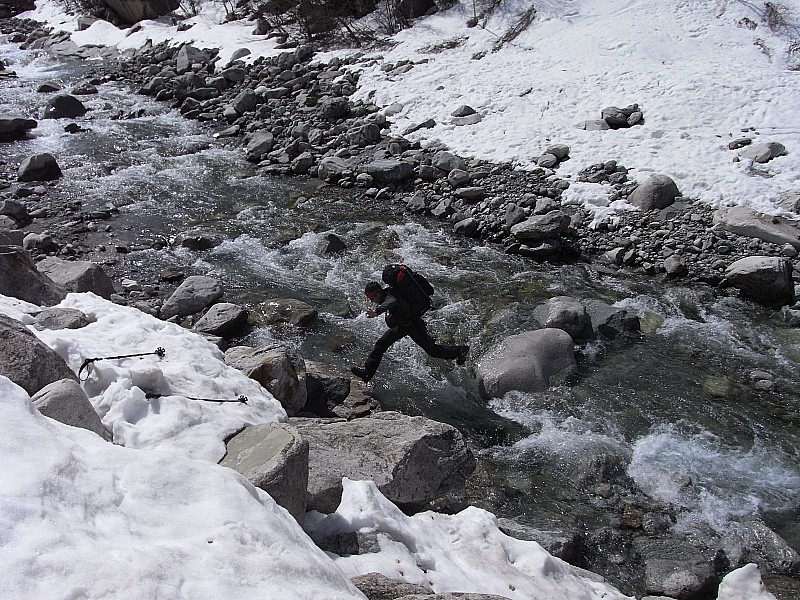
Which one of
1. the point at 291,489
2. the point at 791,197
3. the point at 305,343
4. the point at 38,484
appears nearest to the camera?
the point at 38,484

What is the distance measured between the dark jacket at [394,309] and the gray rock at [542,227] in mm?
3801

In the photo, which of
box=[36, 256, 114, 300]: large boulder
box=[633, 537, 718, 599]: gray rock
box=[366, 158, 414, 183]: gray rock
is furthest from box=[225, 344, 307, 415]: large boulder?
box=[366, 158, 414, 183]: gray rock

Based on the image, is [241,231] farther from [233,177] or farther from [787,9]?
[787,9]

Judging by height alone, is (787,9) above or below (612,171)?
above

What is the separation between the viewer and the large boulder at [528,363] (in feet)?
25.3

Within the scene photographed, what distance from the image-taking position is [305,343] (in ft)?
29.0

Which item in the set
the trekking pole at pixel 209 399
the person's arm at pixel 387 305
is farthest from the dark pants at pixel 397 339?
the trekking pole at pixel 209 399

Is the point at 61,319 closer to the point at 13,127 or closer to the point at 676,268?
the point at 676,268

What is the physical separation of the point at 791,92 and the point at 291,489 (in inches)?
536

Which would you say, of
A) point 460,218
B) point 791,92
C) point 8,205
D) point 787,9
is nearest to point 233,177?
point 8,205

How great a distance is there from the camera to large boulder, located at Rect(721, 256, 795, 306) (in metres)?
9.12

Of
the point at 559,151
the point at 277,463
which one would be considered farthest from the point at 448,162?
the point at 277,463

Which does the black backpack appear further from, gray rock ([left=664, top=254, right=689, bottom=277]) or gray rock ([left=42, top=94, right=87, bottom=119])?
gray rock ([left=42, top=94, right=87, bottom=119])

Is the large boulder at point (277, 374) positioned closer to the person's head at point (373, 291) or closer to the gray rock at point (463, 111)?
the person's head at point (373, 291)
